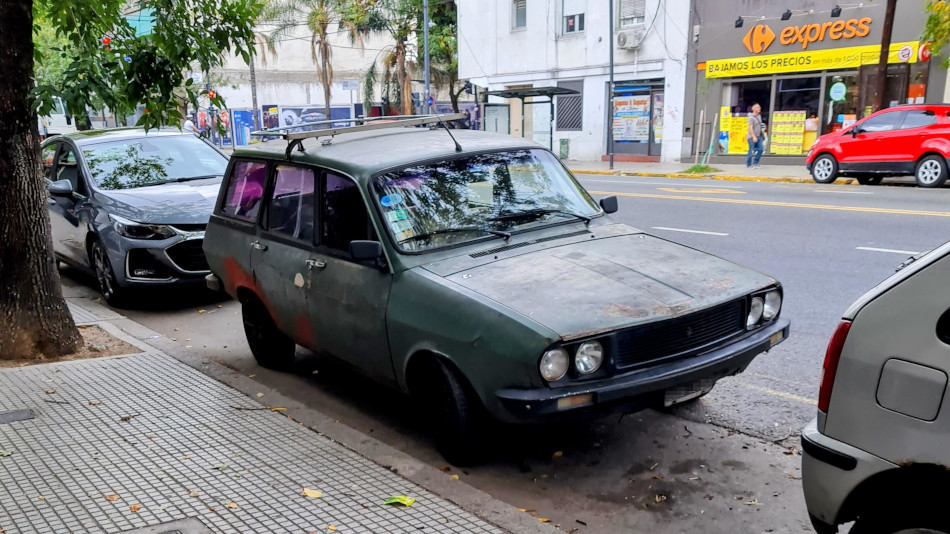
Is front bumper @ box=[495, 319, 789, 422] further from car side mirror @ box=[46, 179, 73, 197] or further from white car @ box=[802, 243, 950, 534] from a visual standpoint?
car side mirror @ box=[46, 179, 73, 197]

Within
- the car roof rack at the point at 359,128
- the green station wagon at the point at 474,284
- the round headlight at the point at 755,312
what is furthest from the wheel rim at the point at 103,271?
the round headlight at the point at 755,312

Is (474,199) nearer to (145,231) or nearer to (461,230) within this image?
(461,230)

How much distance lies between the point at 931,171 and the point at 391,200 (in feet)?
51.0

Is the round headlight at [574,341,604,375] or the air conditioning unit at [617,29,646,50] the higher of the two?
the air conditioning unit at [617,29,646,50]

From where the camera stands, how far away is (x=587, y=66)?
31.3m

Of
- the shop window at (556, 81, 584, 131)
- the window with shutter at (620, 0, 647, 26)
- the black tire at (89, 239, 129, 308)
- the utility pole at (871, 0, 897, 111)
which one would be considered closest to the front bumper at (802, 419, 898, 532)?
the black tire at (89, 239, 129, 308)

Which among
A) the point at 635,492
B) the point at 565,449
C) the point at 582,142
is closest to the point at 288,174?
the point at 565,449

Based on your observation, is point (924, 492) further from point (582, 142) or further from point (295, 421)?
point (582, 142)

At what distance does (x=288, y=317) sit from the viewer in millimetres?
5539

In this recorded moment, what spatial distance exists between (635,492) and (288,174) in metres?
3.25

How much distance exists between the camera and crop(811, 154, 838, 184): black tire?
61.6 ft

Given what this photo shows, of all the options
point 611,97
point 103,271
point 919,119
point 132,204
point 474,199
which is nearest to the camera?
point 474,199

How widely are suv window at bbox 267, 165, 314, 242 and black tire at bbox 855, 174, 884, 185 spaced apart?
16658 millimetres

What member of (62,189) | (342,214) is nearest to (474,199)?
(342,214)
